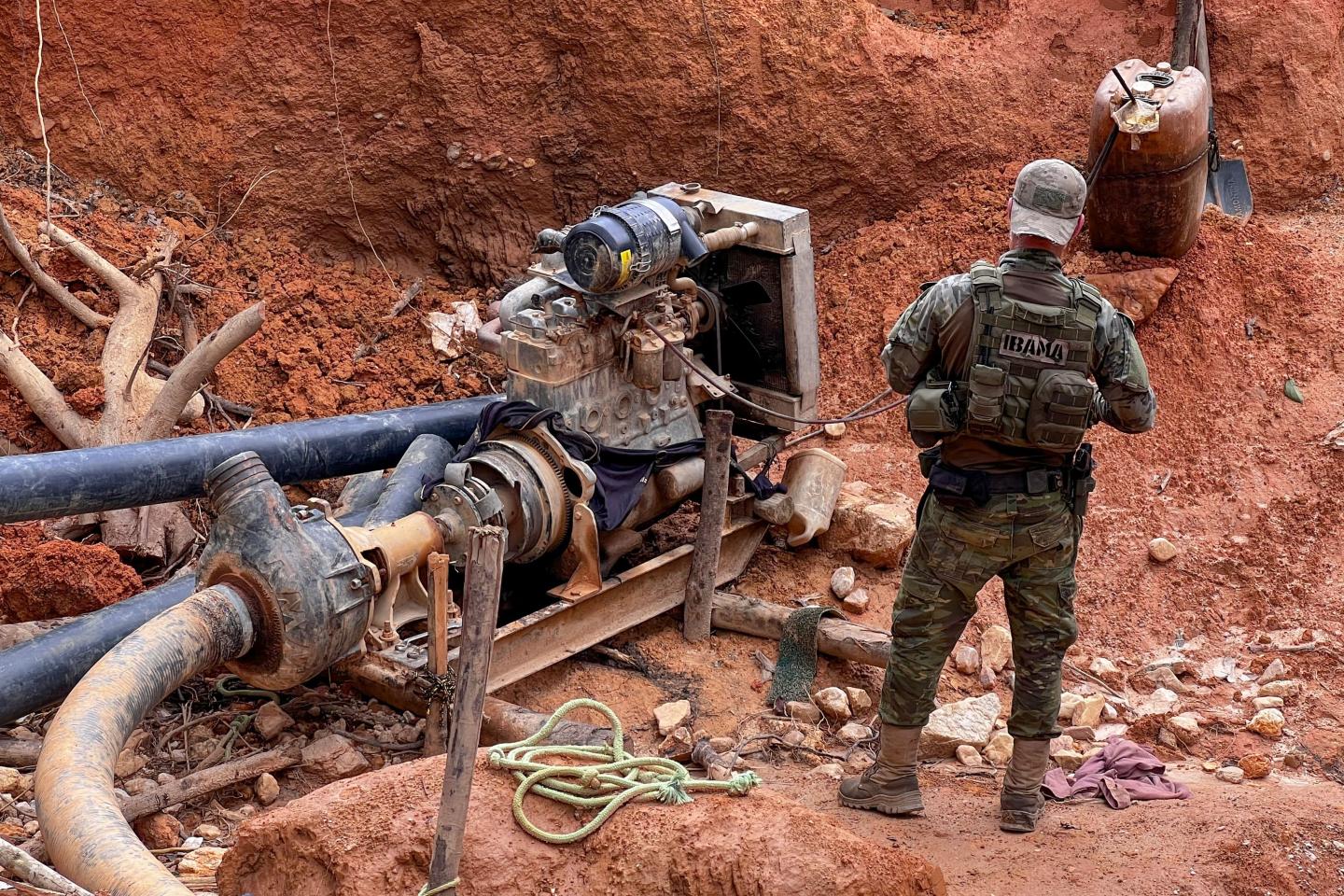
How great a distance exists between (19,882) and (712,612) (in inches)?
149

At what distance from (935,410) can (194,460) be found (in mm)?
3229

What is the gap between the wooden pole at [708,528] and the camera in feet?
22.2

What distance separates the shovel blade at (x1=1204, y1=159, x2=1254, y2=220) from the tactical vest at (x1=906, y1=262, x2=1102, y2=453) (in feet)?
16.3

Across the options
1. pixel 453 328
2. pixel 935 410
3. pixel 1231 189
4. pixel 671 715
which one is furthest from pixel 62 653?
pixel 1231 189

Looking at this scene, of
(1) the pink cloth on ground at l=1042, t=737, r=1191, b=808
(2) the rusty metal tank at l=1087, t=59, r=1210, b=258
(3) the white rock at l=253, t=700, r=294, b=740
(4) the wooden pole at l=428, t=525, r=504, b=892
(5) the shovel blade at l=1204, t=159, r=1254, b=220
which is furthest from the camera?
(5) the shovel blade at l=1204, t=159, r=1254, b=220

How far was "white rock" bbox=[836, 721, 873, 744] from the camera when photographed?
6.31 meters

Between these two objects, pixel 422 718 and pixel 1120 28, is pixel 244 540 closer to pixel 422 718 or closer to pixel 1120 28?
pixel 422 718

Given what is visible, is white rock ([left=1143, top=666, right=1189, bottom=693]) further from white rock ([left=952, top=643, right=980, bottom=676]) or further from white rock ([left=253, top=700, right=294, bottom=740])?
white rock ([left=253, top=700, right=294, bottom=740])

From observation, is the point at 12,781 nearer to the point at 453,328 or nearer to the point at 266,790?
the point at 266,790

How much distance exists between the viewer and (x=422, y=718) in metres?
6.10

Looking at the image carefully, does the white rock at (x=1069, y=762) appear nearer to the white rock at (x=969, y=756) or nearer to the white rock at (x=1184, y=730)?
the white rock at (x=969, y=756)

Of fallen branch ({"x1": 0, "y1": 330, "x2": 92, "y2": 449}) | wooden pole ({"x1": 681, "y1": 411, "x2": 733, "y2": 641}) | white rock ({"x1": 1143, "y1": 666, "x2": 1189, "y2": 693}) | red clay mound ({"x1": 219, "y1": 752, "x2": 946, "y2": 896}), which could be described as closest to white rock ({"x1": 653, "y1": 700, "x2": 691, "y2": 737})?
wooden pole ({"x1": 681, "y1": 411, "x2": 733, "y2": 641})

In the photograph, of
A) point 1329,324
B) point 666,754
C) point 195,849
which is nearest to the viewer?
point 195,849

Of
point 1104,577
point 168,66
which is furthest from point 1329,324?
point 168,66
